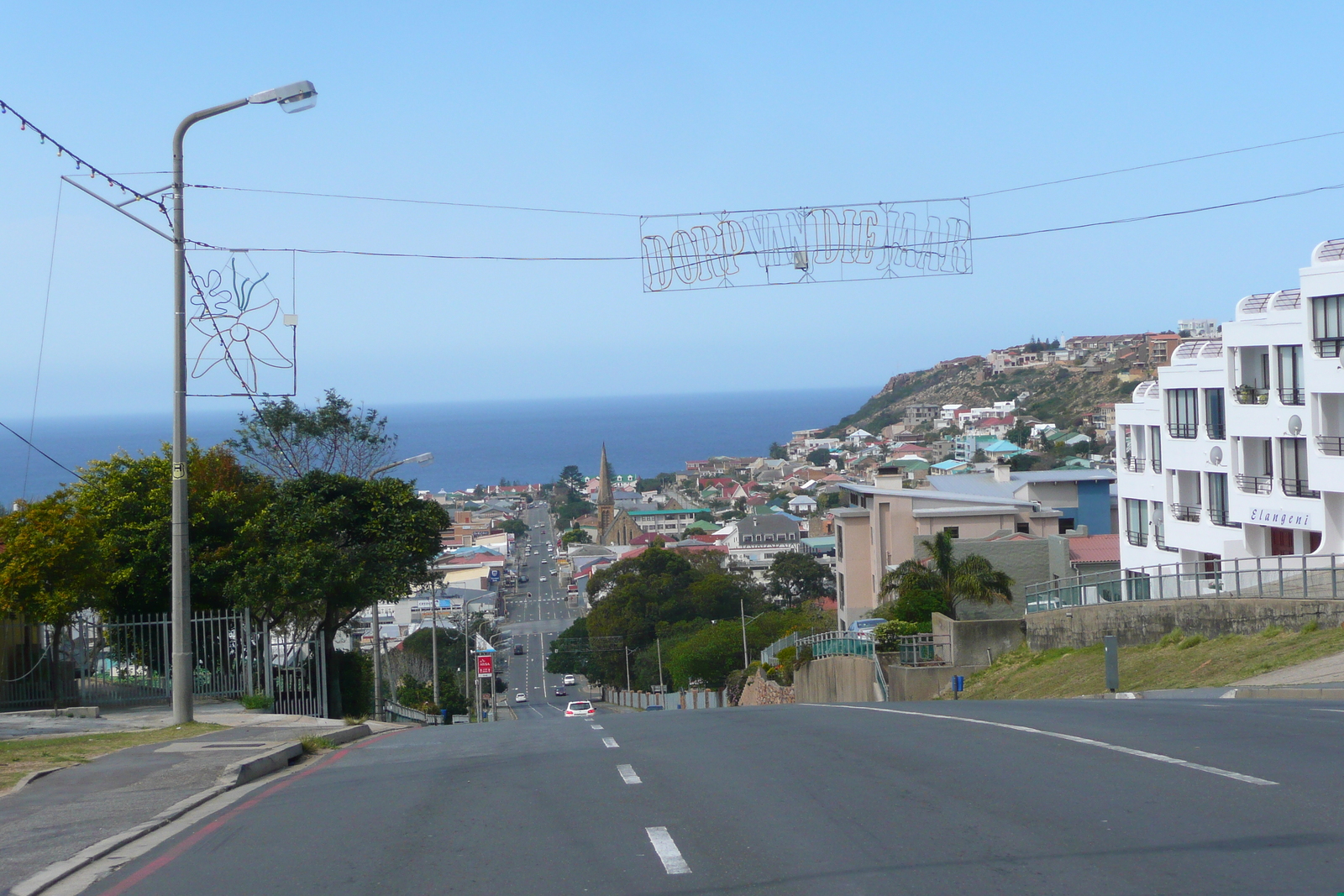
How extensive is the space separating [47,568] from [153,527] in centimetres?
410

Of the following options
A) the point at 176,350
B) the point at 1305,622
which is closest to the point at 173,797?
the point at 176,350

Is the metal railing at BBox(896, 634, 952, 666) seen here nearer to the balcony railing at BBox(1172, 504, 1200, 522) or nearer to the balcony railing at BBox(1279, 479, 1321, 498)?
the balcony railing at BBox(1279, 479, 1321, 498)

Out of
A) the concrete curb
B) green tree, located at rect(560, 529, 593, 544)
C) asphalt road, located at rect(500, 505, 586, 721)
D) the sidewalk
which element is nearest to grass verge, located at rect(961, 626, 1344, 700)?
the sidewalk

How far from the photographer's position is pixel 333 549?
23.9 meters

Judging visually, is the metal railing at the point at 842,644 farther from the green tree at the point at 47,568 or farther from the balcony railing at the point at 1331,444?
the green tree at the point at 47,568

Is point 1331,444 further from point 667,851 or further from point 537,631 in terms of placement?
point 537,631

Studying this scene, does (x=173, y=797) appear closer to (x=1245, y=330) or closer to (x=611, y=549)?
(x=1245, y=330)

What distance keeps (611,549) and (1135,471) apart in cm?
11145

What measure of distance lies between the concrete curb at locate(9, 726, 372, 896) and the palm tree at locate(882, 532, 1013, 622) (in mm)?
31076

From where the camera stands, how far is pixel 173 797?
9.78m

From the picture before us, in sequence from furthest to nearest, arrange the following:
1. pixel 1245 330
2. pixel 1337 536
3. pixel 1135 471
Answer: pixel 1135 471 < pixel 1245 330 < pixel 1337 536

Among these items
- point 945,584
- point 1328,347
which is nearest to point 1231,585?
point 1328,347

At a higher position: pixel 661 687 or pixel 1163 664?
pixel 1163 664

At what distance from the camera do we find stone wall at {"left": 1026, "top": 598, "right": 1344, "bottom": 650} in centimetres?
2288
